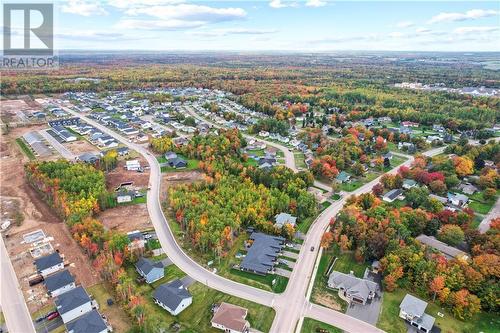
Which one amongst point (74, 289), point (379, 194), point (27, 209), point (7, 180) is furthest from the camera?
point (7, 180)

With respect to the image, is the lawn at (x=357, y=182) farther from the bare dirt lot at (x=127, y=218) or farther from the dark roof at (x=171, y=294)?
the dark roof at (x=171, y=294)

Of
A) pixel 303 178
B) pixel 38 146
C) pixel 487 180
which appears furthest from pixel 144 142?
pixel 487 180

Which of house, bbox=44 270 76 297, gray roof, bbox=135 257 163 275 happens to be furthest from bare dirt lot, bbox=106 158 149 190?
house, bbox=44 270 76 297

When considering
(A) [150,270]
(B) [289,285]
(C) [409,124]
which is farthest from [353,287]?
(C) [409,124]

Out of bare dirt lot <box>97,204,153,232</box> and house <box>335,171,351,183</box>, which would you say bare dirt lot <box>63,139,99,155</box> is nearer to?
bare dirt lot <box>97,204,153,232</box>

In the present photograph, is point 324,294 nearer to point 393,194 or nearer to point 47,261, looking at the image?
point 393,194

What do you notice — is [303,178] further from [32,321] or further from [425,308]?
[32,321]
